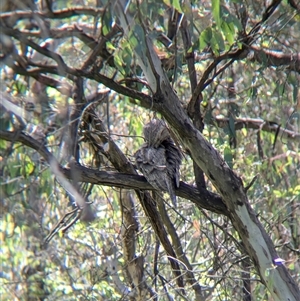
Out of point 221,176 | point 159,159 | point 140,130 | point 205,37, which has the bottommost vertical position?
point 221,176

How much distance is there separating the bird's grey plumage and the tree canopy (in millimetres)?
26

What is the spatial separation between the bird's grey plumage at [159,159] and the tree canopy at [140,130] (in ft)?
0.08

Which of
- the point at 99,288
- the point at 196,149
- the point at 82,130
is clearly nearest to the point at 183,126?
the point at 196,149

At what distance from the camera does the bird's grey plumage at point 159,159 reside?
4.97 m

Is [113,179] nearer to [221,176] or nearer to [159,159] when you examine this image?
[221,176]

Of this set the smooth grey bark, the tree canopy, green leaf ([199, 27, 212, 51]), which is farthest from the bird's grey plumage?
green leaf ([199, 27, 212, 51])

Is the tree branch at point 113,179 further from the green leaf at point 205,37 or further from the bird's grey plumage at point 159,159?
the green leaf at point 205,37

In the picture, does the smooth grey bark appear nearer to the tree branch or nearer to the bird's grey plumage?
the tree branch

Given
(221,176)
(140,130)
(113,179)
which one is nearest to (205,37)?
(221,176)

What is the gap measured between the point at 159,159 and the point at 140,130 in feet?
5.76

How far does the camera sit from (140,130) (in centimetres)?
713

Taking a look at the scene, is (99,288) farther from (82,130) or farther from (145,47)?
(145,47)

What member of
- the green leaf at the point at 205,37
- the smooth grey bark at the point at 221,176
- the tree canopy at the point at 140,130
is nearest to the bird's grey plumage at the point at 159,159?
the tree canopy at the point at 140,130

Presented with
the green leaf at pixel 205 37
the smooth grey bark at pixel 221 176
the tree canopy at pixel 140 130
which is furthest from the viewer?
the green leaf at pixel 205 37
